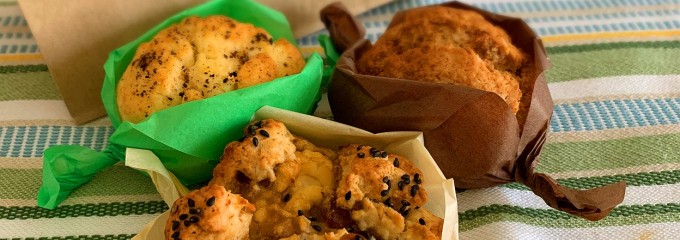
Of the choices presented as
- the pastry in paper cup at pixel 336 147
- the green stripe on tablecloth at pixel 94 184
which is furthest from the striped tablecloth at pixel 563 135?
the pastry in paper cup at pixel 336 147

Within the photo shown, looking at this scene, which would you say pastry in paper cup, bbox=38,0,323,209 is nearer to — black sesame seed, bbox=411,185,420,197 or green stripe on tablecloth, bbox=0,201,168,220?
green stripe on tablecloth, bbox=0,201,168,220

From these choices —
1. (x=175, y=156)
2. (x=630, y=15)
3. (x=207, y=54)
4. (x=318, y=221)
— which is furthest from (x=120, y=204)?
(x=630, y=15)

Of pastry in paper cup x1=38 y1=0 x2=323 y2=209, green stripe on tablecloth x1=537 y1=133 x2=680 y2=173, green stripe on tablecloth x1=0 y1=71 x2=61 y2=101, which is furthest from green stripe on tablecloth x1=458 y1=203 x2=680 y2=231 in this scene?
green stripe on tablecloth x1=0 y1=71 x2=61 y2=101

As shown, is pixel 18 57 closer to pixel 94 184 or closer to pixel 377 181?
pixel 94 184

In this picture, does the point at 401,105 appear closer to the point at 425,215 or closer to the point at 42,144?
the point at 425,215

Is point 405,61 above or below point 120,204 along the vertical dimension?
above
